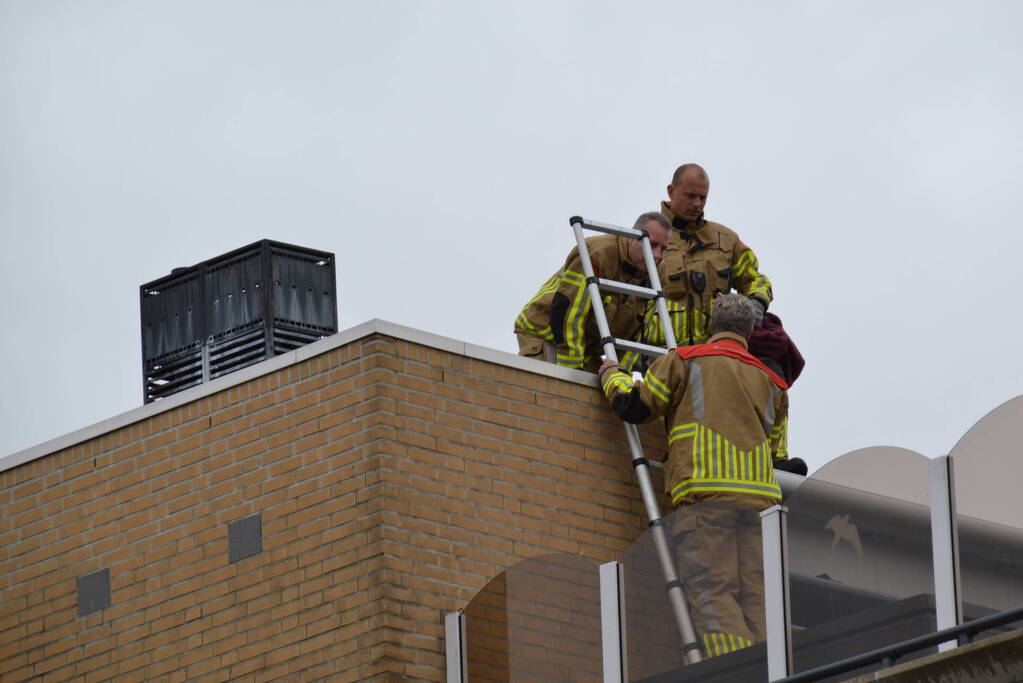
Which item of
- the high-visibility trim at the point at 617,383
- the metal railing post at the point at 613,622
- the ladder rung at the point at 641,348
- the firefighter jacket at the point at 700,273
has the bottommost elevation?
the metal railing post at the point at 613,622

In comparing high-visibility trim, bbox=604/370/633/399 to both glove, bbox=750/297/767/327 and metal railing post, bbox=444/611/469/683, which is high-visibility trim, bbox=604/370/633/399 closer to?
glove, bbox=750/297/767/327

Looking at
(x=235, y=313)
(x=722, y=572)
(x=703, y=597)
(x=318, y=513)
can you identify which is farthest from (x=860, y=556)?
(x=235, y=313)

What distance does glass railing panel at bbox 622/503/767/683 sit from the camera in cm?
1166

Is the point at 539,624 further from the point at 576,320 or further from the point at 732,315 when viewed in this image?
the point at 576,320

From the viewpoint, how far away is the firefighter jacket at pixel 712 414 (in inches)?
523

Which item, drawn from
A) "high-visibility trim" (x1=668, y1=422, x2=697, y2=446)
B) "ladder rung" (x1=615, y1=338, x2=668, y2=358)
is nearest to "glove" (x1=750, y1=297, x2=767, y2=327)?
"ladder rung" (x1=615, y1=338, x2=668, y2=358)

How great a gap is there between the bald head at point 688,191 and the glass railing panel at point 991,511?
14.8 ft

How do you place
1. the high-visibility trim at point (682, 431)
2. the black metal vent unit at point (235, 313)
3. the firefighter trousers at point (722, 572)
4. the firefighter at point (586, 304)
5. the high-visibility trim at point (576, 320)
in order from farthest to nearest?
the black metal vent unit at point (235, 313)
the firefighter at point (586, 304)
the high-visibility trim at point (576, 320)
the high-visibility trim at point (682, 431)
the firefighter trousers at point (722, 572)

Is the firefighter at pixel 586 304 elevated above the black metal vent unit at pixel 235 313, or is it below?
below

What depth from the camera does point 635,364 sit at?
49.5 ft

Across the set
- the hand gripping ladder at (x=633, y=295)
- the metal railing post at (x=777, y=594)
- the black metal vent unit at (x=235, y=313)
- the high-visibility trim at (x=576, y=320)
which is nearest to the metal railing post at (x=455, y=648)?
the hand gripping ladder at (x=633, y=295)

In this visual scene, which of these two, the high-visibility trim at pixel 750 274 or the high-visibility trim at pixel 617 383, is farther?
the high-visibility trim at pixel 750 274

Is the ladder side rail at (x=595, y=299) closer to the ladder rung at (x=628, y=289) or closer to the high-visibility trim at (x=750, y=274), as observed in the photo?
the ladder rung at (x=628, y=289)

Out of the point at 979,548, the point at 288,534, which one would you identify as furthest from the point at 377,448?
the point at 979,548
